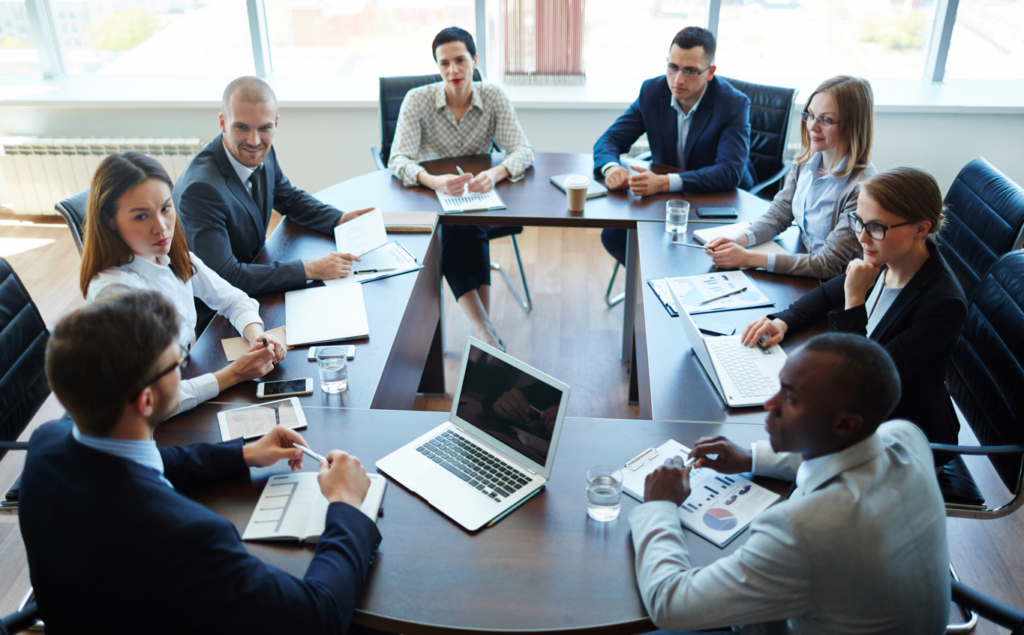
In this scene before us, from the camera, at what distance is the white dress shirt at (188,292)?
181 cm

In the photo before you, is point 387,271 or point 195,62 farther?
point 195,62

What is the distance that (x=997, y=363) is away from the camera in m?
1.96

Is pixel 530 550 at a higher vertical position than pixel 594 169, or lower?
lower

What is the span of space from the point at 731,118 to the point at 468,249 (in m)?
1.32

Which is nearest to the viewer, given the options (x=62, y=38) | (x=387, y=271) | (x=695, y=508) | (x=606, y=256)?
(x=695, y=508)

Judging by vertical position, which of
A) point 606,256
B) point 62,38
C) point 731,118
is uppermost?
point 62,38

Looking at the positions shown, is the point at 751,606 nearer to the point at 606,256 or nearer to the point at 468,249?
the point at 468,249

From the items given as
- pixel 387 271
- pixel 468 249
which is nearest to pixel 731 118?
pixel 468 249

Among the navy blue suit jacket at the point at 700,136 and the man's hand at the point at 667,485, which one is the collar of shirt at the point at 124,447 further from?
the navy blue suit jacket at the point at 700,136

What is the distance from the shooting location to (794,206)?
269 centimetres

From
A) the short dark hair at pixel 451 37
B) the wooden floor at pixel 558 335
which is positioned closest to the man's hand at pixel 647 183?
the wooden floor at pixel 558 335

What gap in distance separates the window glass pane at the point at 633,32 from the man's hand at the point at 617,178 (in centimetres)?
187

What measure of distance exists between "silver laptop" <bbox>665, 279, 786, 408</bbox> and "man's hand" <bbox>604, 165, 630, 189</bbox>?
1165mm

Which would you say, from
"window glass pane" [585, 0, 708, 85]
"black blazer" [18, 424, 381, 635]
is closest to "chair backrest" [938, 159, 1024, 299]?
"black blazer" [18, 424, 381, 635]
